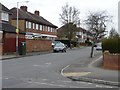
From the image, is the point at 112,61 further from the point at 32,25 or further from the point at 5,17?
the point at 32,25

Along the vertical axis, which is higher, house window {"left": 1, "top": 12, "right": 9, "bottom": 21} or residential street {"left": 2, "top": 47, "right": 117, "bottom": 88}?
house window {"left": 1, "top": 12, "right": 9, "bottom": 21}

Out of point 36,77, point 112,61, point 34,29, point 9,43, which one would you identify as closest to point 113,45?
point 112,61

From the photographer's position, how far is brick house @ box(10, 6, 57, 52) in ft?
174

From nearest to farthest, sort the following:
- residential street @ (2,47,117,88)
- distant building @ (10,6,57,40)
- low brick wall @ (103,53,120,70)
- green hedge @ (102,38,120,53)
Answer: residential street @ (2,47,117,88), low brick wall @ (103,53,120,70), green hedge @ (102,38,120,53), distant building @ (10,6,57,40)

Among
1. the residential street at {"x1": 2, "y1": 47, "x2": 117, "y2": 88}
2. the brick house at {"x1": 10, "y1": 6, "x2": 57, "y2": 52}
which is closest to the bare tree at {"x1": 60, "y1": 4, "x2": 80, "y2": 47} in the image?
the brick house at {"x1": 10, "y1": 6, "x2": 57, "y2": 52}

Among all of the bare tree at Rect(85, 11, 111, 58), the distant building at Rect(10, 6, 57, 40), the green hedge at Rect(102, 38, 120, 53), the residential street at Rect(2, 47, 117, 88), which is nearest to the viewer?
the residential street at Rect(2, 47, 117, 88)

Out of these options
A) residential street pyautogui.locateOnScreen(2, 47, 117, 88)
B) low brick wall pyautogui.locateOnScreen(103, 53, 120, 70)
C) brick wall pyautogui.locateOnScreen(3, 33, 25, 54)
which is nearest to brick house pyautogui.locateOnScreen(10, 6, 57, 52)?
brick wall pyautogui.locateOnScreen(3, 33, 25, 54)

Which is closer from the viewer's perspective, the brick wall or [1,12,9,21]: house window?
the brick wall

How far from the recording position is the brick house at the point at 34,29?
5297 centimetres

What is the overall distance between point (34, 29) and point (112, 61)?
186 feet

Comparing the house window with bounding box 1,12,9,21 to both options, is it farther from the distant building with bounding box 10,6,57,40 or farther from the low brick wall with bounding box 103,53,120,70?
the low brick wall with bounding box 103,53,120,70

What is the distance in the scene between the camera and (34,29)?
7788 centimetres

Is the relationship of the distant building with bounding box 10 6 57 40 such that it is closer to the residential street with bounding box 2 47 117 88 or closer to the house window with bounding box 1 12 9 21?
the house window with bounding box 1 12 9 21

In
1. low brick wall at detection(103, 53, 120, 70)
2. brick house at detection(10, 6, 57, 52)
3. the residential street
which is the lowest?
the residential street
